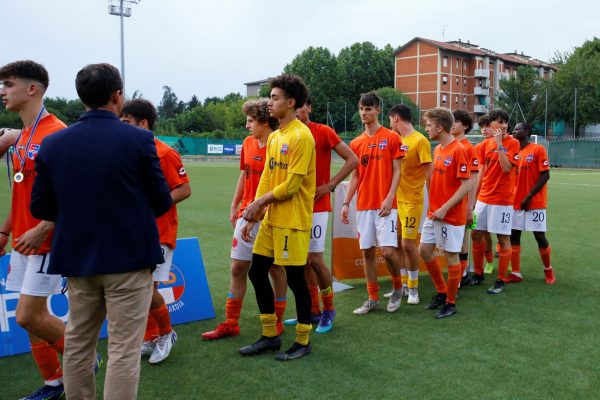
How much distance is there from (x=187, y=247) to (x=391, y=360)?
2276 millimetres

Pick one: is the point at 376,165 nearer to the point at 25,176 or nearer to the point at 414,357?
the point at 414,357

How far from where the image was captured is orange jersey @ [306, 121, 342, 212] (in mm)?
4973

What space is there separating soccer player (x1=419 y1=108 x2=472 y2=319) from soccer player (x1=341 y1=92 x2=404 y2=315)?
37cm

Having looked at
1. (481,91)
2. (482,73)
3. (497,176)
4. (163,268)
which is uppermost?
(482,73)

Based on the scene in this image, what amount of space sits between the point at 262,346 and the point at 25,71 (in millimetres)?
2611

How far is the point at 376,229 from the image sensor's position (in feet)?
18.6

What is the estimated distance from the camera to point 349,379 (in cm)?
392

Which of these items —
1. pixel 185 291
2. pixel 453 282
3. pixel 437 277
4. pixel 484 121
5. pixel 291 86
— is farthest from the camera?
pixel 484 121

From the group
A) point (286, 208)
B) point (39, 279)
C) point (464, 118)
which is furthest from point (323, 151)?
point (39, 279)

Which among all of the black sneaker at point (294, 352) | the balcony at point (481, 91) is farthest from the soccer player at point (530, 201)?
the balcony at point (481, 91)

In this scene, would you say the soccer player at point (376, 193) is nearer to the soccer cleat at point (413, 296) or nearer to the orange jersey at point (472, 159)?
the soccer cleat at point (413, 296)

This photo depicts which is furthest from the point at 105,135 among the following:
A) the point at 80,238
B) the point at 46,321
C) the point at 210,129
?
the point at 210,129

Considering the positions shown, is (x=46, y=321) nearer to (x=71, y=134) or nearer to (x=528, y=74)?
(x=71, y=134)

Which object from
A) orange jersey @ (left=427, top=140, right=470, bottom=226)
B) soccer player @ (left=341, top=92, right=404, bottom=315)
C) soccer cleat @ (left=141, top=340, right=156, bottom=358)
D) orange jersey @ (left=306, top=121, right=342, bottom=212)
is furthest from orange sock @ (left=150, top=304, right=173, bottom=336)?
orange jersey @ (left=427, top=140, right=470, bottom=226)
